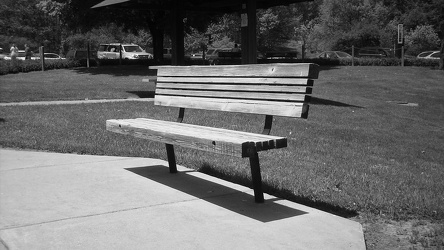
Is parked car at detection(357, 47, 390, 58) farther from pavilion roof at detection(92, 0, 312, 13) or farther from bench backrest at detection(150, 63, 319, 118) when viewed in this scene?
bench backrest at detection(150, 63, 319, 118)

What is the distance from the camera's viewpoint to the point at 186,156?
A: 682cm

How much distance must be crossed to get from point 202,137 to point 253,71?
1165 millimetres

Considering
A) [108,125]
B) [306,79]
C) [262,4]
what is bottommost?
[108,125]

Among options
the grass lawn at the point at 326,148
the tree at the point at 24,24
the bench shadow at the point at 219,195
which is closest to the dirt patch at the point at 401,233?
the grass lawn at the point at 326,148

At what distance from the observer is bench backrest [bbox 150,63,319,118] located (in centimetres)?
463

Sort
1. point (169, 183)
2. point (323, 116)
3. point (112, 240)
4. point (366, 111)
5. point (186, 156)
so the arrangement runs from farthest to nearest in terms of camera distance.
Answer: point (366, 111)
point (323, 116)
point (186, 156)
point (169, 183)
point (112, 240)

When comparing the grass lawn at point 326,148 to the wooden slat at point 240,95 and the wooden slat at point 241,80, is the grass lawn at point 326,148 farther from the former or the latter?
the wooden slat at point 241,80

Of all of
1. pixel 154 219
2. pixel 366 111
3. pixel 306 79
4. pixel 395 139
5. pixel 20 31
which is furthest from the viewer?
pixel 20 31

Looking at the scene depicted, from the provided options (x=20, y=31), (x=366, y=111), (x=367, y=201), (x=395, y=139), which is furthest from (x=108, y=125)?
(x=20, y=31)

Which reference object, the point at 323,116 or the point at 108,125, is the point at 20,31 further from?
the point at 108,125

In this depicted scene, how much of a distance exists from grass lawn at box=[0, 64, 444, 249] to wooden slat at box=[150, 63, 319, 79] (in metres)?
1.08

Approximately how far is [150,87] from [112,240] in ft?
44.9

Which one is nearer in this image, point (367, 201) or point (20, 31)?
point (367, 201)

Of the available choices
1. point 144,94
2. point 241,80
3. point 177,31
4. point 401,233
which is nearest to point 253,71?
point 241,80
